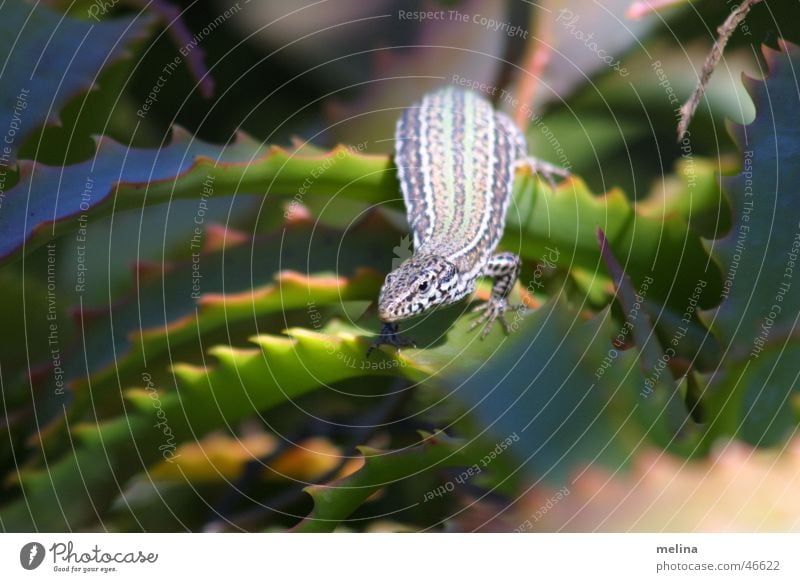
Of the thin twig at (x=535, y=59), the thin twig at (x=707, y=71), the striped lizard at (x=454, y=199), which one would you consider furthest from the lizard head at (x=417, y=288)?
the thin twig at (x=707, y=71)

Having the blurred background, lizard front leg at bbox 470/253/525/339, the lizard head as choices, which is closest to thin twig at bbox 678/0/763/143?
Answer: the blurred background

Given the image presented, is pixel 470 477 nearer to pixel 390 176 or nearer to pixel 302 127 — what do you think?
pixel 390 176

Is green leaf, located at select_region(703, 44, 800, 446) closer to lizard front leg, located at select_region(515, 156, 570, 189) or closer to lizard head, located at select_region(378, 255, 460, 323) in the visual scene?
lizard front leg, located at select_region(515, 156, 570, 189)

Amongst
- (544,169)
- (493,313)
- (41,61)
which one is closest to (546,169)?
(544,169)

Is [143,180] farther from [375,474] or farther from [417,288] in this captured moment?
[375,474]
